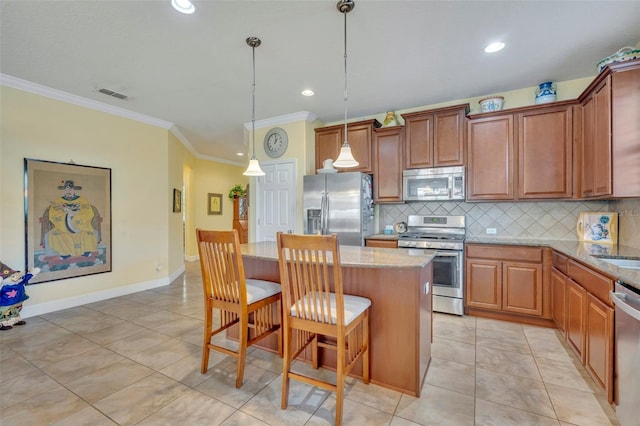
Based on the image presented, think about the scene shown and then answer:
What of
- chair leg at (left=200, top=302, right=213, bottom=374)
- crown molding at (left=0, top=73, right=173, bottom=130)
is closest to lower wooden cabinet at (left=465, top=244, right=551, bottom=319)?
chair leg at (left=200, top=302, right=213, bottom=374)

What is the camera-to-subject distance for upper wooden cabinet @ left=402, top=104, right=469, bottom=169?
138 inches

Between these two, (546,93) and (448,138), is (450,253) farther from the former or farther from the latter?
(546,93)

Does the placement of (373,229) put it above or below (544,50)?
below

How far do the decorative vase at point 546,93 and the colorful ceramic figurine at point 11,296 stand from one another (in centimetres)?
598

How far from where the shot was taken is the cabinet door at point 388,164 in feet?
12.7

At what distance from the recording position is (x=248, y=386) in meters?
2.00

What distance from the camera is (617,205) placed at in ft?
9.66

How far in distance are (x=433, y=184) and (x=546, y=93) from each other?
151 centimetres

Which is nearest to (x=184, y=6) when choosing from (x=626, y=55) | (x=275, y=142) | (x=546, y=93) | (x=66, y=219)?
(x=275, y=142)

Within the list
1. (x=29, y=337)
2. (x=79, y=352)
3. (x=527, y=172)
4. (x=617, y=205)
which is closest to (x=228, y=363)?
(x=79, y=352)

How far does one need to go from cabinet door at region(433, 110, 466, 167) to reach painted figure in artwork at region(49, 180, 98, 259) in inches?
180

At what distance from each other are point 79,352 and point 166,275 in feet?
7.61

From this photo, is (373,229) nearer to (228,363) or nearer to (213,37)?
(228,363)

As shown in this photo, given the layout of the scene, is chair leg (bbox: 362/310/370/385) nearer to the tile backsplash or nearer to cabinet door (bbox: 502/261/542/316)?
cabinet door (bbox: 502/261/542/316)
